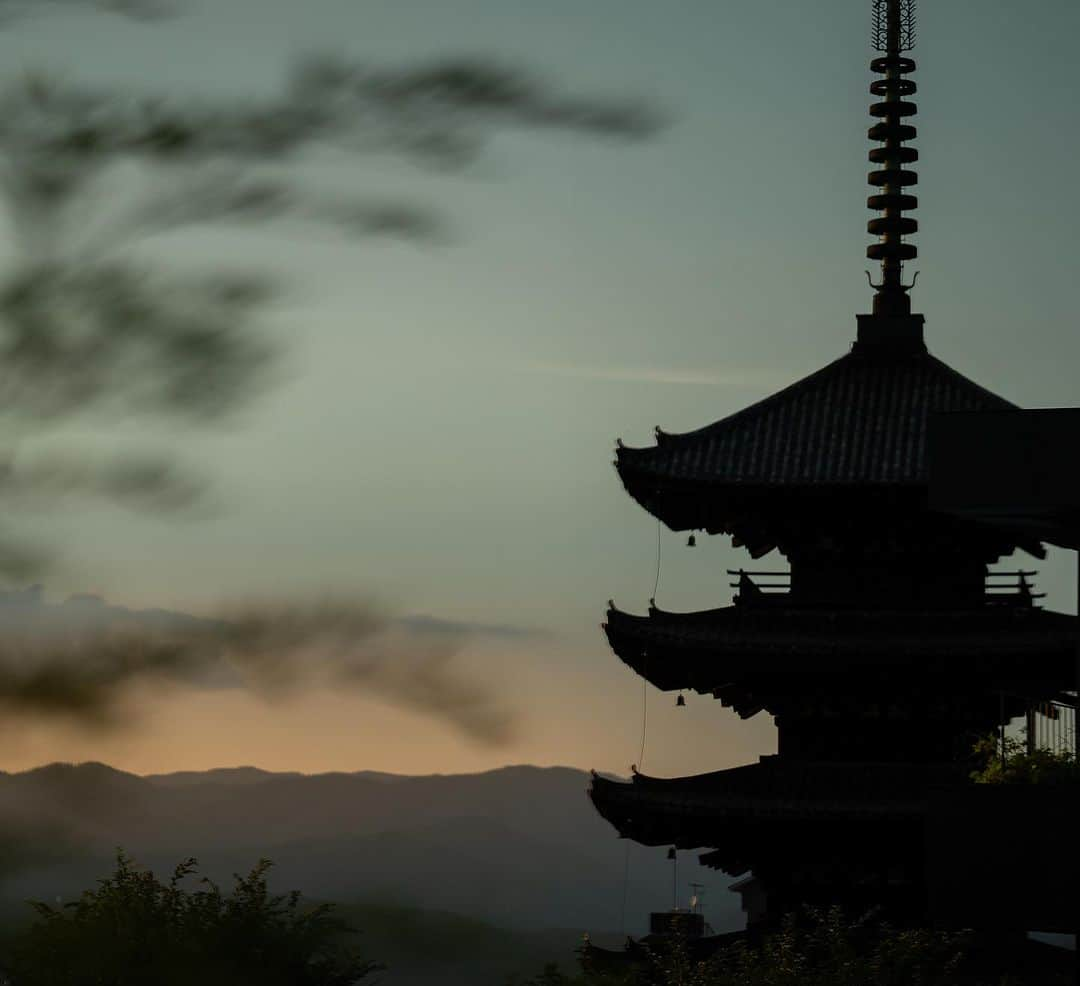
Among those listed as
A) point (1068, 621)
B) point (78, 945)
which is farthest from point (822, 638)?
point (78, 945)

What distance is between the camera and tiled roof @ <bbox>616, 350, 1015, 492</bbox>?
86.3 feet

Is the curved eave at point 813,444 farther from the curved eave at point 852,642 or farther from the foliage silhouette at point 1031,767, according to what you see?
the foliage silhouette at point 1031,767

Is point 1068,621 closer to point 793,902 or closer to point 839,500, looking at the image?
point 839,500

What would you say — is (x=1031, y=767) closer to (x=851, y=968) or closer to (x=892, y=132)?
(x=851, y=968)

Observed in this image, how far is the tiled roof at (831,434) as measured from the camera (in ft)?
86.3

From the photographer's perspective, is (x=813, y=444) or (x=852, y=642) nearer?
(x=852, y=642)

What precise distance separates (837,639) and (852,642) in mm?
237

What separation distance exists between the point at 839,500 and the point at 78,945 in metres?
14.7

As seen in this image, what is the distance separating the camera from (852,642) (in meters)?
25.3

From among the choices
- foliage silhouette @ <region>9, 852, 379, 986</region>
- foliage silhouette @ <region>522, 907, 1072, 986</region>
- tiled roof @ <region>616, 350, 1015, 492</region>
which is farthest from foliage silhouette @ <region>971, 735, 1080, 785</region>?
tiled roof @ <region>616, 350, 1015, 492</region>

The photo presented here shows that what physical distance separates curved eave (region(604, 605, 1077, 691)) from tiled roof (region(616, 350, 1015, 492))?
203 centimetres

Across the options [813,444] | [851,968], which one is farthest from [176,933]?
[813,444]

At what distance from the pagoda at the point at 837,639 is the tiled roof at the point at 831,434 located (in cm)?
3

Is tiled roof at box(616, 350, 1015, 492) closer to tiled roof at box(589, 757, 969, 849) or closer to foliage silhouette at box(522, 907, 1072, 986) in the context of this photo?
tiled roof at box(589, 757, 969, 849)
